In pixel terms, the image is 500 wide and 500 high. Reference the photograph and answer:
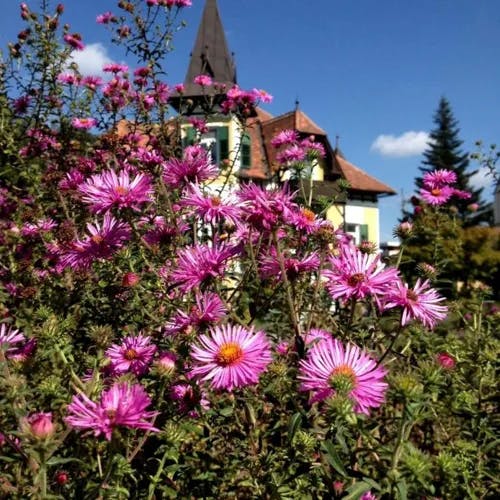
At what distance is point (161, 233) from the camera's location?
2010 mm

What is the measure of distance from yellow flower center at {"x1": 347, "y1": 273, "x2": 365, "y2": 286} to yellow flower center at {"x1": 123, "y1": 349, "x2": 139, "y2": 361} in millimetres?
658

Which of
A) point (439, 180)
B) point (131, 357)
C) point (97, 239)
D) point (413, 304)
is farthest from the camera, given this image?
point (439, 180)

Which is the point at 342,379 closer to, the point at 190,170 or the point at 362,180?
the point at 190,170

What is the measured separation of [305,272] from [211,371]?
0.56m

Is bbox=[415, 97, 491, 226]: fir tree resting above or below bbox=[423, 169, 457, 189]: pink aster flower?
above

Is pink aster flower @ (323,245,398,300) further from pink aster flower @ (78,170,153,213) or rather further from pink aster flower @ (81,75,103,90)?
pink aster flower @ (81,75,103,90)

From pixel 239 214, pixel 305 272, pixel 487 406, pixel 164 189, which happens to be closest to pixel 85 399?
pixel 239 214

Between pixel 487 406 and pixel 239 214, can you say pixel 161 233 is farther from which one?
pixel 487 406

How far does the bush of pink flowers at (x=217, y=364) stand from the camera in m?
1.26

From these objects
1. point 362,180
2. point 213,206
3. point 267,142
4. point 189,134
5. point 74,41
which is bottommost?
point 213,206

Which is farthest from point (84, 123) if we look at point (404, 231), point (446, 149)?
point (446, 149)

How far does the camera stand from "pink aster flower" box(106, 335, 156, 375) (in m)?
1.58

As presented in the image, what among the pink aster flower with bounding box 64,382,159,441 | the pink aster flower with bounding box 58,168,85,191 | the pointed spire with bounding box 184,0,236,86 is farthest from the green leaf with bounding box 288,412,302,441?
the pointed spire with bounding box 184,0,236,86

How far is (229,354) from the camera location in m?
1.40
